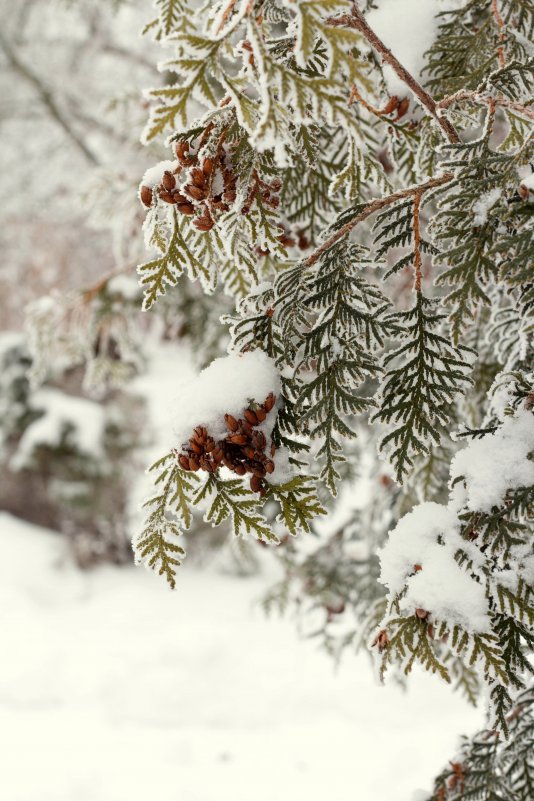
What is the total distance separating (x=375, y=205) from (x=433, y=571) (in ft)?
2.12

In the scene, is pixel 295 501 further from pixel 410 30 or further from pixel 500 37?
pixel 410 30

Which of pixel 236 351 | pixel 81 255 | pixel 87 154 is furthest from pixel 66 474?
pixel 236 351

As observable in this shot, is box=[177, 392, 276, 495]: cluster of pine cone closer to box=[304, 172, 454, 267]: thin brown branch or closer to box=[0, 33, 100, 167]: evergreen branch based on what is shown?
box=[304, 172, 454, 267]: thin brown branch

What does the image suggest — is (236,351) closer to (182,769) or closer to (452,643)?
(452,643)

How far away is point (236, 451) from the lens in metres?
1.05

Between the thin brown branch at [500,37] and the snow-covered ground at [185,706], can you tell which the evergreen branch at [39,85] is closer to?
the snow-covered ground at [185,706]

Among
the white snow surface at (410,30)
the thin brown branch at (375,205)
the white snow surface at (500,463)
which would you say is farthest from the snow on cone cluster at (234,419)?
the white snow surface at (410,30)

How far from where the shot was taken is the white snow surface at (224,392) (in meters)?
1.06

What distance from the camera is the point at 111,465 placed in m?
6.93

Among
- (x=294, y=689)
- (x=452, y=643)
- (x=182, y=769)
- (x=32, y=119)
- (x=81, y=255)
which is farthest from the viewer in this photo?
(x=81, y=255)

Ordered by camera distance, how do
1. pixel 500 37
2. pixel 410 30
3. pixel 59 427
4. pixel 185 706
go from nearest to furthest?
1. pixel 500 37
2. pixel 410 30
3. pixel 185 706
4. pixel 59 427

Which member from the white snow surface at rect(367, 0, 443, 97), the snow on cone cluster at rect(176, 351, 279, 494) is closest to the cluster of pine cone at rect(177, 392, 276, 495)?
the snow on cone cluster at rect(176, 351, 279, 494)

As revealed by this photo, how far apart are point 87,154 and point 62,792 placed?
274 inches

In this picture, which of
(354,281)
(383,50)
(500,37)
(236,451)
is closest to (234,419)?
(236,451)
